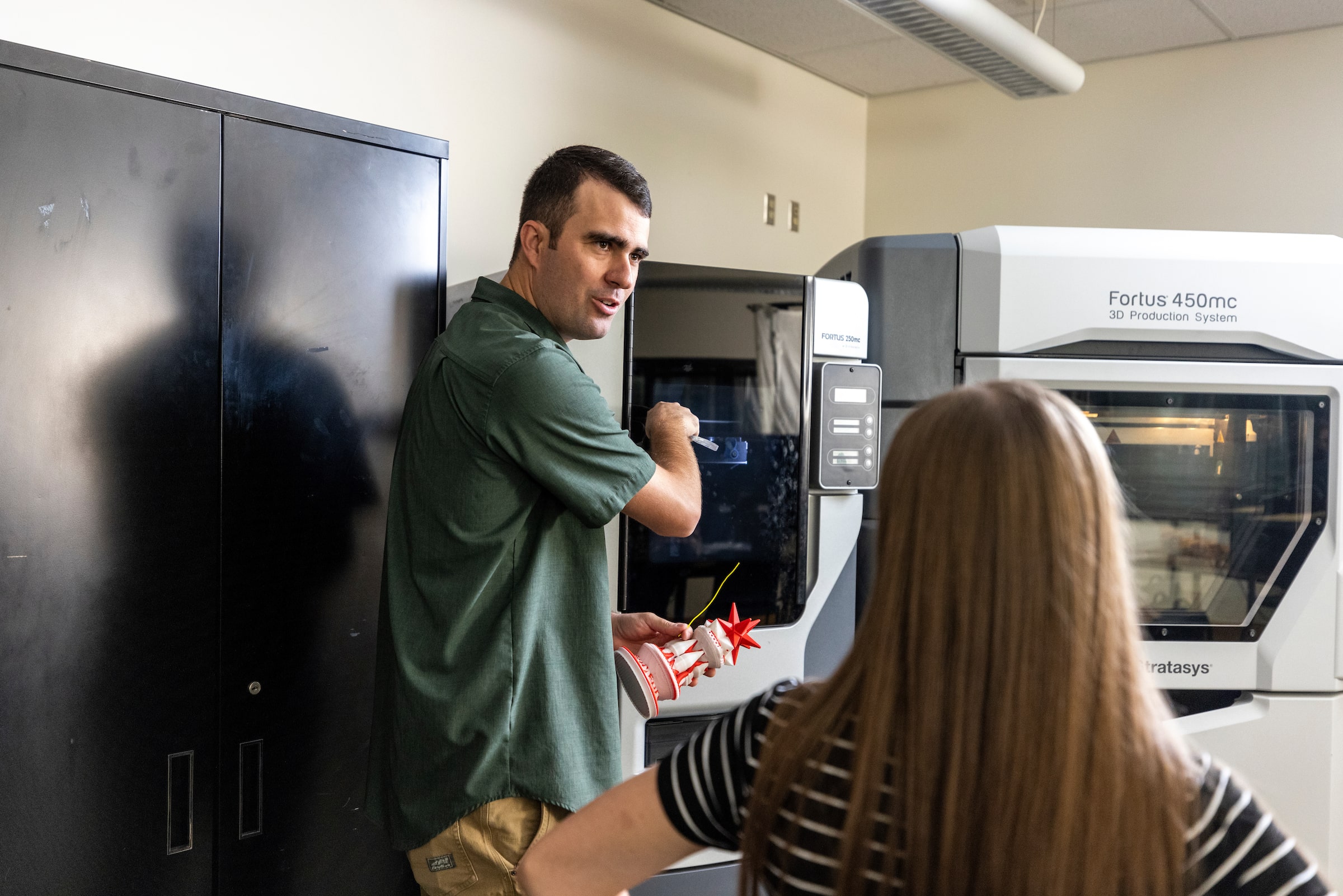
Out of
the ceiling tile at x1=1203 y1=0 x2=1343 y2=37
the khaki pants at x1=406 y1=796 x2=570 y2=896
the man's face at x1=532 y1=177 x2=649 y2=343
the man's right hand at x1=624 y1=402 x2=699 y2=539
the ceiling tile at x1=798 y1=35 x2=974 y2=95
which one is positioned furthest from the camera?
the ceiling tile at x1=798 y1=35 x2=974 y2=95

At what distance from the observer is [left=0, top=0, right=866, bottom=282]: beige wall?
7.09 ft

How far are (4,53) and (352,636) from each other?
0.94 metres

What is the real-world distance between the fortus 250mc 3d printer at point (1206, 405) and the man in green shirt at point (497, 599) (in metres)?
1.10

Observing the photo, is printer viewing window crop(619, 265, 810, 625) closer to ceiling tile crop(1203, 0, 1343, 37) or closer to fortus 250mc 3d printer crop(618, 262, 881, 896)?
fortus 250mc 3d printer crop(618, 262, 881, 896)

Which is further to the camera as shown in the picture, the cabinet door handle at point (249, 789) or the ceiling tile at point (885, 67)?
A: the ceiling tile at point (885, 67)

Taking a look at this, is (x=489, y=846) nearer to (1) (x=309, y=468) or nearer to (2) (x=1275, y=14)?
(1) (x=309, y=468)

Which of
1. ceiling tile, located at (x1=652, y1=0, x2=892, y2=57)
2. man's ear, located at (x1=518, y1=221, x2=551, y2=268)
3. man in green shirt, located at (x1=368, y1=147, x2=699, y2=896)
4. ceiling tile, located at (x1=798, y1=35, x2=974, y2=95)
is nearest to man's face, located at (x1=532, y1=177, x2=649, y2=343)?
man's ear, located at (x1=518, y1=221, x2=551, y2=268)

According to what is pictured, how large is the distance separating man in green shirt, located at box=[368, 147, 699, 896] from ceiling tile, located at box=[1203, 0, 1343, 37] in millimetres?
2659

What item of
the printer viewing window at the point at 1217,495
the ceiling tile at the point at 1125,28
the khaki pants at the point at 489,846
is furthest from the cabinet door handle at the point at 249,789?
the ceiling tile at the point at 1125,28

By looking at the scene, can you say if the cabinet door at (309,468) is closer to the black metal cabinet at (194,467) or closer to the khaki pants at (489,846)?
the black metal cabinet at (194,467)

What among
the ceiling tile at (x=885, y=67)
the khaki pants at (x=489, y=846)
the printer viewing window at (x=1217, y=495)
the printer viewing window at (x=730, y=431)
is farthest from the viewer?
the ceiling tile at (x=885, y=67)

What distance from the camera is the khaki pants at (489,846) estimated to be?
122 centimetres

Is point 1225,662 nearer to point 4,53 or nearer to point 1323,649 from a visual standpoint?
point 1323,649

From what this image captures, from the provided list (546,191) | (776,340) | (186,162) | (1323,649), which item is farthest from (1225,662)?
(186,162)
